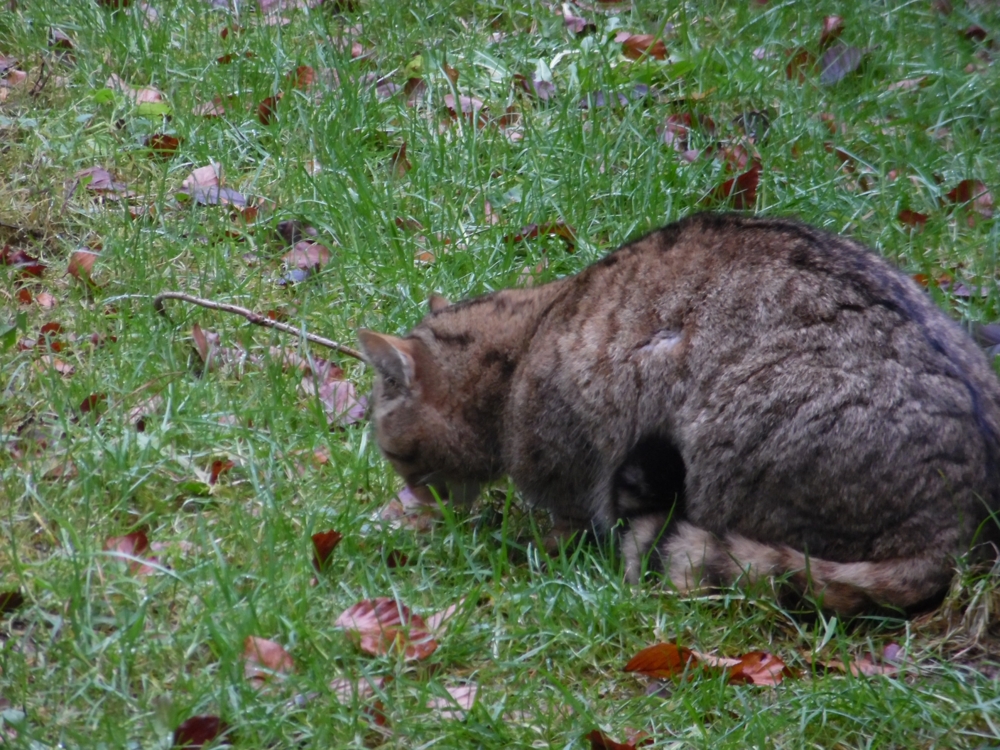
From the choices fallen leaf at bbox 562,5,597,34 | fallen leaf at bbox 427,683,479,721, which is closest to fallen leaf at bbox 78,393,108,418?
fallen leaf at bbox 427,683,479,721

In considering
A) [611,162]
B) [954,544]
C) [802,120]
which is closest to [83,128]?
[611,162]

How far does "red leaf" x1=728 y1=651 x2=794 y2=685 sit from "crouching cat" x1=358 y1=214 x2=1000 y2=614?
238 millimetres

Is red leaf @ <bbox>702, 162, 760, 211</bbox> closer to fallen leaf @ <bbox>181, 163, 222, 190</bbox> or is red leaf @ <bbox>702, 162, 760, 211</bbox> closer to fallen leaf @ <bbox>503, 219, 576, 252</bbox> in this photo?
fallen leaf @ <bbox>503, 219, 576, 252</bbox>

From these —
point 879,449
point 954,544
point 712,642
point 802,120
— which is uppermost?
point 802,120

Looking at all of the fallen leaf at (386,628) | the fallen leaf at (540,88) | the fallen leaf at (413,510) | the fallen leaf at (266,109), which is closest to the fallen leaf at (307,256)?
the fallen leaf at (266,109)

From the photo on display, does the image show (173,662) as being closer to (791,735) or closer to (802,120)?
(791,735)

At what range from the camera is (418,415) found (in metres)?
4.02

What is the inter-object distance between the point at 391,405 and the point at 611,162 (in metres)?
1.90

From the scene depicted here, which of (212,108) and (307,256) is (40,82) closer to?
(212,108)

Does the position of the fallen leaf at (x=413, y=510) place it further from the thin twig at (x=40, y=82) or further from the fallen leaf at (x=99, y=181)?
the thin twig at (x=40, y=82)

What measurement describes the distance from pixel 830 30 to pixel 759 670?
419 centimetres

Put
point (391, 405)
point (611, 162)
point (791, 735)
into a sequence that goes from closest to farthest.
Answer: point (791, 735)
point (391, 405)
point (611, 162)

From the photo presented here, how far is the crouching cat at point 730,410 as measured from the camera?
3.37 meters

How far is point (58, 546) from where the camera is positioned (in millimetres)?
3480
